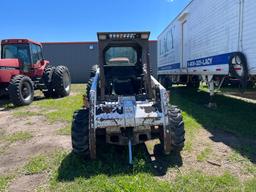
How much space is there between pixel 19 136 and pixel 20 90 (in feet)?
14.0

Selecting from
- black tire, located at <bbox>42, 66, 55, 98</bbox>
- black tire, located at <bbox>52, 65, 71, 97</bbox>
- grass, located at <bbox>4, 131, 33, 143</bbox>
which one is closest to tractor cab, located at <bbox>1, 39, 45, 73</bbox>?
black tire, located at <bbox>42, 66, 55, 98</bbox>

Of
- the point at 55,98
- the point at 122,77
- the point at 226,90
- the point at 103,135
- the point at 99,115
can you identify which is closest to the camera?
the point at 99,115

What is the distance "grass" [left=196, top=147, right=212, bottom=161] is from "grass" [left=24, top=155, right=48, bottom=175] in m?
2.58

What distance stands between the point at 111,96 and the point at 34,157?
1.78m

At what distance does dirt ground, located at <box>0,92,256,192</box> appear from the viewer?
4592mm

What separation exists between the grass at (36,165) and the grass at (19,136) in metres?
1.56

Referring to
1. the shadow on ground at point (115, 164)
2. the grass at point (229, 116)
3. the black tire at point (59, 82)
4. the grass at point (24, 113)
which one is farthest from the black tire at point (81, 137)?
the black tire at point (59, 82)

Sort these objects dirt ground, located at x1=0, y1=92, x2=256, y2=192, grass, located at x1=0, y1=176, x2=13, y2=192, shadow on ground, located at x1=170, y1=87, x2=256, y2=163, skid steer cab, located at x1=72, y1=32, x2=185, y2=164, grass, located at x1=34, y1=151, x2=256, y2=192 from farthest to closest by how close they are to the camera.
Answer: shadow on ground, located at x1=170, y1=87, x2=256, y2=163, skid steer cab, located at x1=72, y1=32, x2=185, y2=164, dirt ground, located at x1=0, y1=92, x2=256, y2=192, grass, located at x1=0, y1=176, x2=13, y2=192, grass, located at x1=34, y1=151, x2=256, y2=192

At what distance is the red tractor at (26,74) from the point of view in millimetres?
11159

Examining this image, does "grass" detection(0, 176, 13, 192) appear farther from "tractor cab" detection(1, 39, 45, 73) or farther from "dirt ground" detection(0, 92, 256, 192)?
"tractor cab" detection(1, 39, 45, 73)

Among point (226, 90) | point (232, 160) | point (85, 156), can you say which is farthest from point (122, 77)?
point (226, 90)

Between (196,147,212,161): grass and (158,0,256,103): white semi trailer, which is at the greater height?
(158,0,256,103): white semi trailer

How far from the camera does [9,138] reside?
6.95 metres

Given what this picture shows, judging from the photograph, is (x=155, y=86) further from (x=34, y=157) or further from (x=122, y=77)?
(x=34, y=157)
